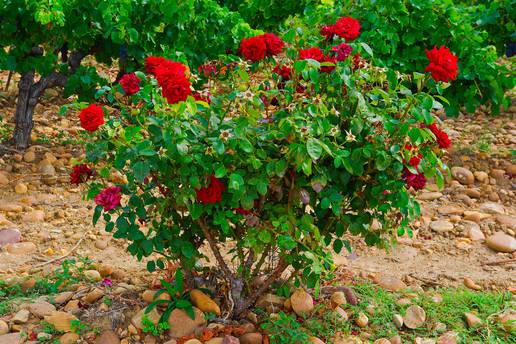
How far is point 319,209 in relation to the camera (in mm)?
2680

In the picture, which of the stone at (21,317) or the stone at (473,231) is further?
the stone at (473,231)

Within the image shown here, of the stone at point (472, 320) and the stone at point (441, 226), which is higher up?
the stone at point (441, 226)

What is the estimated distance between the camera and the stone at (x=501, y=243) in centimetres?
392

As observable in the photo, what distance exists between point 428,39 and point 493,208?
162 cm

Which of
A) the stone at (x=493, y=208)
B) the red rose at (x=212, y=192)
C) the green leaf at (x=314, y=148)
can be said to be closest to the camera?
the green leaf at (x=314, y=148)

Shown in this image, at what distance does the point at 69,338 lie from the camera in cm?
274

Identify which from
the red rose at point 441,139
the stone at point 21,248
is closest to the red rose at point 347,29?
the red rose at point 441,139

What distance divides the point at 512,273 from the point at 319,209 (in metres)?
1.56

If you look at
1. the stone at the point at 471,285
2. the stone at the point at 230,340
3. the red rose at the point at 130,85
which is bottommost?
the stone at the point at 471,285

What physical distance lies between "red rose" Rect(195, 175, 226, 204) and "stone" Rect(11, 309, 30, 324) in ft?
3.60

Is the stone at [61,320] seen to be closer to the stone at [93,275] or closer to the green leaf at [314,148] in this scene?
the stone at [93,275]

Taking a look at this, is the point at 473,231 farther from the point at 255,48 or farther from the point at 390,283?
the point at 255,48

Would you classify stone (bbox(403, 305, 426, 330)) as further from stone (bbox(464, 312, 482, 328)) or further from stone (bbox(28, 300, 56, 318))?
stone (bbox(28, 300, 56, 318))

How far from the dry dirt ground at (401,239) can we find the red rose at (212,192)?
1095 millimetres
